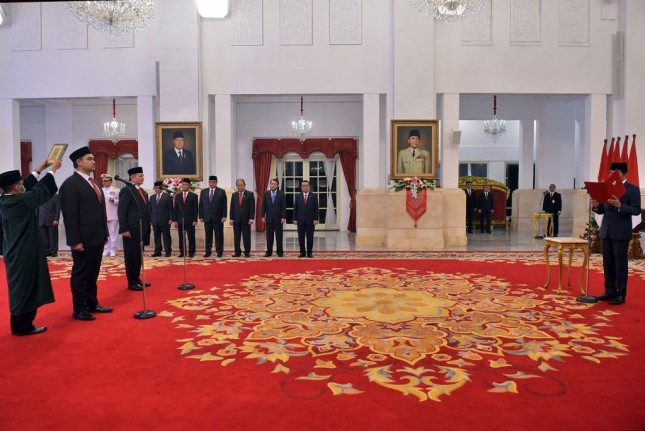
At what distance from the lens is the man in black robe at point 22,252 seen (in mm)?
4488

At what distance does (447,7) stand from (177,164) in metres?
6.69

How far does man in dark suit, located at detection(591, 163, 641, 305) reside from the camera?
561 centimetres

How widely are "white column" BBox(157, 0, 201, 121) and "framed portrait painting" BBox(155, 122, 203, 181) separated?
10.4 inches

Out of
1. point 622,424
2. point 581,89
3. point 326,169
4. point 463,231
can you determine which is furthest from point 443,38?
point 622,424

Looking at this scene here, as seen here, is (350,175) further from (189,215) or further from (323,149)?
(189,215)

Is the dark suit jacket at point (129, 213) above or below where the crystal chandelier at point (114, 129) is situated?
below

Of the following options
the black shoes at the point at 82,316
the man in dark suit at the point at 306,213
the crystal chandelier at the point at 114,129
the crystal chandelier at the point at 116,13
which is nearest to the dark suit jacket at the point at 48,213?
the crystal chandelier at the point at 116,13

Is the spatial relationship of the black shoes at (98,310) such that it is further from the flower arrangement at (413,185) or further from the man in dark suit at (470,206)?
the man in dark suit at (470,206)

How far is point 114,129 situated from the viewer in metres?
14.9

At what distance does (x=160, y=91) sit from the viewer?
38.7 feet

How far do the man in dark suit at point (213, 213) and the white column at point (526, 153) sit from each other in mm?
10685

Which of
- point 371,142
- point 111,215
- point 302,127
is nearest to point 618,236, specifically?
point 371,142

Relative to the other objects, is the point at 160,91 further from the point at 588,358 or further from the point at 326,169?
the point at 588,358

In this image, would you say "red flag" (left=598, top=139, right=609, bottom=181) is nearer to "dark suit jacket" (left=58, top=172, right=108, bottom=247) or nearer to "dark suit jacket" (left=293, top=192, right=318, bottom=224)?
"dark suit jacket" (left=293, top=192, right=318, bottom=224)
